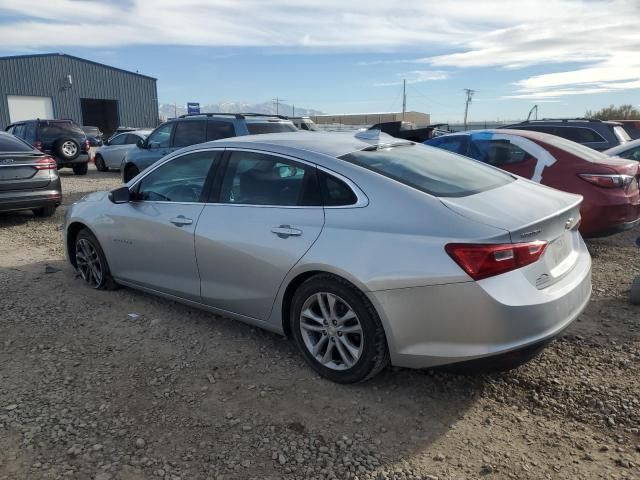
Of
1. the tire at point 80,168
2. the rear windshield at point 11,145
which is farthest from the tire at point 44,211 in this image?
the tire at point 80,168

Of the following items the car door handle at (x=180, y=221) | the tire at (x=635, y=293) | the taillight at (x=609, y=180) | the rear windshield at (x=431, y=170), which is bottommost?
the tire at (x=635, y=293)

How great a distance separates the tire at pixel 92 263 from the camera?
5.01m

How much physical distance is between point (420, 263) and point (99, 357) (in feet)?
8.04

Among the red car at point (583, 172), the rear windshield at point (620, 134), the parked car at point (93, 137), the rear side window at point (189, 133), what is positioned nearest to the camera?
the red car at point (583, 172)

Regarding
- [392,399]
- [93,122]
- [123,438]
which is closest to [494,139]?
[392,399]

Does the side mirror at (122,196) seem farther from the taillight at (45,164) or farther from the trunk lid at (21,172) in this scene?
the taillight at (45,164)

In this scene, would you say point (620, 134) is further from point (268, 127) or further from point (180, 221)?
point (180, 221)

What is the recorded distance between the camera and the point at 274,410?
309 cm

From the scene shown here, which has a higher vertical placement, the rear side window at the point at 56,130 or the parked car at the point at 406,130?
the parked car at the point at 406,130

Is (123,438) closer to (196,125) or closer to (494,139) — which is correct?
(494,139)

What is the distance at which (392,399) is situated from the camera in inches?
125

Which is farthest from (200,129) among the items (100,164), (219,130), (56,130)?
(100,164)

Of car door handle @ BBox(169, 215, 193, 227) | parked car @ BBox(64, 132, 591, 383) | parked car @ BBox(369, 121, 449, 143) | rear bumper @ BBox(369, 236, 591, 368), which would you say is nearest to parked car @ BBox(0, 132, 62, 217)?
parked car @ BBox(64, 132, 591, 383)

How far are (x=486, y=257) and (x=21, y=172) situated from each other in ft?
25.8
